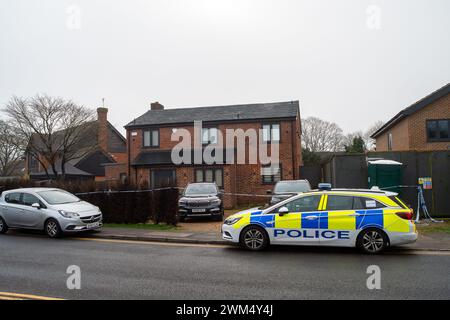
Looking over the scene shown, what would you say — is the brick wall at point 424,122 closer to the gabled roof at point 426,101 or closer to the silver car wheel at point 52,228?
the gabled roof at point 426,101

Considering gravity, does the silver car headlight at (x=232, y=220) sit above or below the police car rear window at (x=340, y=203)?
below

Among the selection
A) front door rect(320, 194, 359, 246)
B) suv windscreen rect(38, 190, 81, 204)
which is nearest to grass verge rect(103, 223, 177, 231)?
suv windscreen rect(38, 190, 81, 204)

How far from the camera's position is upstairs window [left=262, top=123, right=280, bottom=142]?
23.7 m

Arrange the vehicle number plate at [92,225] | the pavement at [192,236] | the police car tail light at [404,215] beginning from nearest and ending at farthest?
the police car tail light at [404,215] < the pavement at [192,236] < the vehicle number plate at [92,225]

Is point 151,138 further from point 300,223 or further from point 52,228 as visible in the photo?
point 300,223

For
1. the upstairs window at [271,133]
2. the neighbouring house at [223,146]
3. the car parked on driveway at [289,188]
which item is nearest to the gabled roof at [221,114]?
the neighbouring house at [223,146]

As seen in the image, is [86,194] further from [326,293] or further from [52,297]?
[326,293]

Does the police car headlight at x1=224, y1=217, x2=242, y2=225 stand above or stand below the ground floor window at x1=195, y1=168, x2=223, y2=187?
below

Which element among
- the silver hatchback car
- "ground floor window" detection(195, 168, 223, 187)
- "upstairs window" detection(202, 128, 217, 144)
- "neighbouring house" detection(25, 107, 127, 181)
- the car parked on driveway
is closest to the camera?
the silver hatchback car

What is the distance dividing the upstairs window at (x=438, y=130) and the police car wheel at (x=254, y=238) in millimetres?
17702

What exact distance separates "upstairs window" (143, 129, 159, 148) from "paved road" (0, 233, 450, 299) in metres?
16.6

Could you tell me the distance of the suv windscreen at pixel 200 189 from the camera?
1562 centimetres

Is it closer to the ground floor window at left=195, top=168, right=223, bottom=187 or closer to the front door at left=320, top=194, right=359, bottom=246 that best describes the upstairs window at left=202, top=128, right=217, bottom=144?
the ground floor window at left=195, top=168, right=223, bottom=187
